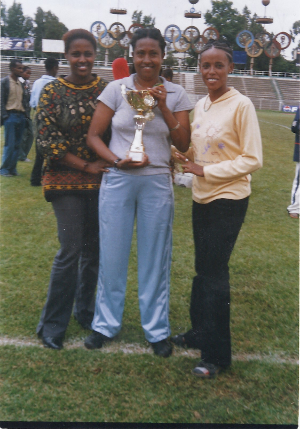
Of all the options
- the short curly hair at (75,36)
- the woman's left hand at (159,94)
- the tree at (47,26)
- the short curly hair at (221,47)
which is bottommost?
the woman's left hand at (159,94)

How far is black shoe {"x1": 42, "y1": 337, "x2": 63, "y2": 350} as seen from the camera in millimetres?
2836

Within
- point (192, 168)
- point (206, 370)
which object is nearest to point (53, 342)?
point (206, 370)

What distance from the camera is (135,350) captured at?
288 centimetres

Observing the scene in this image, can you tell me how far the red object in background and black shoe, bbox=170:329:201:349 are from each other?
1.60 metres

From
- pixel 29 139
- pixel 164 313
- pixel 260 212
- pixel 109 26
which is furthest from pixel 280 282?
pixel 29 139

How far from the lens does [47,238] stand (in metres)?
4.47

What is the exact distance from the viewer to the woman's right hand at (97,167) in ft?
8.67

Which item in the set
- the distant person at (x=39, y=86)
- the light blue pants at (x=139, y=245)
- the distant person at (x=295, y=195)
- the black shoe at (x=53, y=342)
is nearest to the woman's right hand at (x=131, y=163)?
the light blue pants at (x=139, y=245)

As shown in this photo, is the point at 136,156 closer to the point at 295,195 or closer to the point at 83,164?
the point at 83,164

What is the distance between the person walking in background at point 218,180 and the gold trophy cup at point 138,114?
0.25 m

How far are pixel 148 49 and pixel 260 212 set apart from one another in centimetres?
337

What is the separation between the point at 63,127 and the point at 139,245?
31.4 inches

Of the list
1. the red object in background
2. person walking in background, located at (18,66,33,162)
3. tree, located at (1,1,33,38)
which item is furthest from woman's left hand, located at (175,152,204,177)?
person walking in background, located at (18,66,33,162)

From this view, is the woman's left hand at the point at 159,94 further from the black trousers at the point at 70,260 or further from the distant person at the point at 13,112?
the distant person at the point at 13,112
